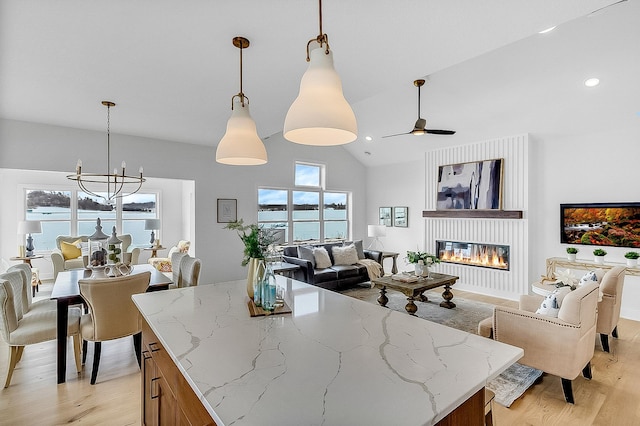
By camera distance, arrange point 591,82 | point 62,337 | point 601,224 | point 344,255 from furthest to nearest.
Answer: point 344,255 < point 601,224 < point 591,82 < point 62,337

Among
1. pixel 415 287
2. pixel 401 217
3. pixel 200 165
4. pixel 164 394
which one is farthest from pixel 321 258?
pixel 164 394

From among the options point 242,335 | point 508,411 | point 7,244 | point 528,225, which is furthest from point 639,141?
point 7,244

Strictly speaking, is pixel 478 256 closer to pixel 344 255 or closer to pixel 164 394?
pixel 344 255

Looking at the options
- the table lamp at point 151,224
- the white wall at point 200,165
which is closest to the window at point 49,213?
the white wall at point 200,165

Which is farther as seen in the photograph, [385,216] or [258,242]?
[385,216]

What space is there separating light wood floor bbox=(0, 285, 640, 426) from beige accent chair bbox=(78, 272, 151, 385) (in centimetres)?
22

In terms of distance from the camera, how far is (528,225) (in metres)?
5.18

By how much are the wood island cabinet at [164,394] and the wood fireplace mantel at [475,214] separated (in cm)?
540

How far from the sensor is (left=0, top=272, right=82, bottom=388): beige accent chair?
252 cm

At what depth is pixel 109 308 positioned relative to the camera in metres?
2.66

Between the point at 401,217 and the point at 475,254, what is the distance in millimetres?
1927

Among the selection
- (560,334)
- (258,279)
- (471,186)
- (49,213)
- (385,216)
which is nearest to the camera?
(258,279)

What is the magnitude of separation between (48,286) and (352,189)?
6860 mm

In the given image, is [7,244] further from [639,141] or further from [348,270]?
[639,141]
